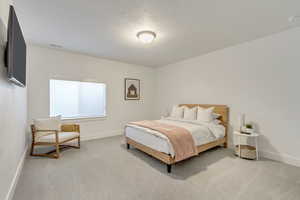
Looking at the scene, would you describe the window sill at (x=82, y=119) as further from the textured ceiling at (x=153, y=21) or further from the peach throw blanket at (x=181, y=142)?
the peach throw blanket at (x=181, y=142)

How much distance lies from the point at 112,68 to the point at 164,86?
83.3 inches

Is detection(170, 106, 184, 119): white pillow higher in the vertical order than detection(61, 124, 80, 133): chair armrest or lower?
higher

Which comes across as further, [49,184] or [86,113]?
[86,113]

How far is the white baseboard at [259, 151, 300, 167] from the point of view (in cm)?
245

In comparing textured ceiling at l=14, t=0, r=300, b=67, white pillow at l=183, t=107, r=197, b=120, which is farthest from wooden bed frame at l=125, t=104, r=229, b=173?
textured ceiling at l=14, t=0, r=300, b=67

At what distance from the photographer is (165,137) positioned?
227 cm

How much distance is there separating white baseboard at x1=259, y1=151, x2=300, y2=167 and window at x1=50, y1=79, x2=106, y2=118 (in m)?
4.39

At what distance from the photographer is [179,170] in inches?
89.9

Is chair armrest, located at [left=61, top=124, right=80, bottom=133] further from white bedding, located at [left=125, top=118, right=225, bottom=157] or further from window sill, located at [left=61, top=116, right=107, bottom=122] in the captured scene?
white bedding, located at [left=125, top=118, right=225, bottom=157]

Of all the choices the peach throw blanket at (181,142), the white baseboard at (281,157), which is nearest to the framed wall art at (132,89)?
the peach throw blanket at (181,142)

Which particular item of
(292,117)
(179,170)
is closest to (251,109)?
(292,117)

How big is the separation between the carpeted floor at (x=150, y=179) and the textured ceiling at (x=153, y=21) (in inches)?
102

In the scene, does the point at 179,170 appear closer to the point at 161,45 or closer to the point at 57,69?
the point at 161,45

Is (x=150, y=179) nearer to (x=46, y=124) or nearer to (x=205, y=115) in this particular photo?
(x=205, y=115)
